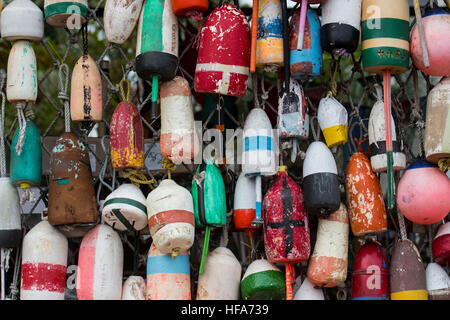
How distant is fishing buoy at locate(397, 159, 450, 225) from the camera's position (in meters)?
1.77

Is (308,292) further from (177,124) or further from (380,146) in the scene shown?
(177,124)

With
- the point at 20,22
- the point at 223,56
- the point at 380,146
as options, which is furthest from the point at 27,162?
the point at 380,146

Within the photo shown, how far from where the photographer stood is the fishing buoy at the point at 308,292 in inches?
72.8

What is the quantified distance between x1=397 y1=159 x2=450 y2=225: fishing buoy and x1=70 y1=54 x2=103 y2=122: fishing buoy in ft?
2.83

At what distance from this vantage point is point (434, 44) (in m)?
1.80

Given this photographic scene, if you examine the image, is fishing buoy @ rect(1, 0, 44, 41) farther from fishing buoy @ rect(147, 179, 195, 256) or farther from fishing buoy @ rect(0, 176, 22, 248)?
fishing buoy @ rect(147, 179, 195, 256)

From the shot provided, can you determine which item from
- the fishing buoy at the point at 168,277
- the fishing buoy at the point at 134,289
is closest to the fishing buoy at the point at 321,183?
the fishing buoy at the point at 168,277

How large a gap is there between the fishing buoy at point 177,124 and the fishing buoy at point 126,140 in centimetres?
7

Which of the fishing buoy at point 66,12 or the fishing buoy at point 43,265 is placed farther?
the fishing buoy at point 66,12

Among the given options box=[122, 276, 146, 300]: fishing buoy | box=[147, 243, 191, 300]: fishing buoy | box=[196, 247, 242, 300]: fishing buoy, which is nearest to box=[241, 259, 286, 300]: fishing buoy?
box=[196, 247, 242, 300]: fishing buoy

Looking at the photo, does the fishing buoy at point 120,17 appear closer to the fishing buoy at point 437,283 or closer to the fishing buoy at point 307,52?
the fishing buoy at point 307,52

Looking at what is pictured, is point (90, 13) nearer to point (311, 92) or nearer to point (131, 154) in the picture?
point (131, 154)

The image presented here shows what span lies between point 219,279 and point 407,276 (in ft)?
1.64

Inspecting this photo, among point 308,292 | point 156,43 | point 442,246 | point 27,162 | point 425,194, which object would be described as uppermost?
point 156,43
